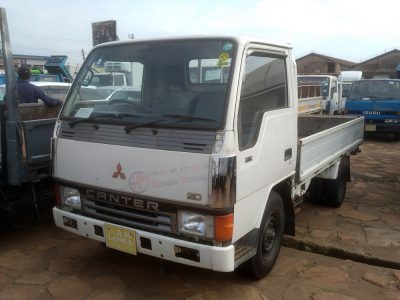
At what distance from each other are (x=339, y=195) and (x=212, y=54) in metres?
3.41

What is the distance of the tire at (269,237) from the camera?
3322 millimetres

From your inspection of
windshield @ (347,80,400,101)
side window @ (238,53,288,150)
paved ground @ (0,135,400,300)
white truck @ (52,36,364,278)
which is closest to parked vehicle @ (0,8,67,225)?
paved ground @ (0,135,400,300)

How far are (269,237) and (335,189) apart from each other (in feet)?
7.36

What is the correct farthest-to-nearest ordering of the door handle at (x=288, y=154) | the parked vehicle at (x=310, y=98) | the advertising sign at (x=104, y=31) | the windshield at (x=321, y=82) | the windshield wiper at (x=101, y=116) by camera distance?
the windshield at (x=321, y=82)
the parked vehicle at (x=310, y=98)
the advertising sign at (x=104, y=31)
the door handle at (x=288, y=154)
the windshield wiper at (x=101, y=116)

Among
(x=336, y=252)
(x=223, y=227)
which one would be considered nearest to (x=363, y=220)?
(x=336, y=252)

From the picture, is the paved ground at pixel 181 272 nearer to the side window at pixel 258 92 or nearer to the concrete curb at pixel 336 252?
the concrete curb at pixel 336 252

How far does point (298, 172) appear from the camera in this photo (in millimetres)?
3861

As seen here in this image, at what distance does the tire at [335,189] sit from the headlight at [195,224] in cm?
313

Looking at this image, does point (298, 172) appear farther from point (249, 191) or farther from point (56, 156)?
point (56, 156)

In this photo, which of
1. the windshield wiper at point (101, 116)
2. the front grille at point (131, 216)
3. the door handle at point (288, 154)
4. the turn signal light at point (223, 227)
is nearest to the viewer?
the turn signal light at point (223, 227)

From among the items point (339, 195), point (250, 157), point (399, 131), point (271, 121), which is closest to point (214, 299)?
point (250, 157)

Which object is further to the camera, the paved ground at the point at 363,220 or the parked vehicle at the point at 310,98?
the parked vehicle at the point at 310,98

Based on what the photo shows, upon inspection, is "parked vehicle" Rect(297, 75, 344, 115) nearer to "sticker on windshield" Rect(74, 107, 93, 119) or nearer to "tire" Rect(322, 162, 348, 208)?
"tire" Rect(322, 162, 348, 208)

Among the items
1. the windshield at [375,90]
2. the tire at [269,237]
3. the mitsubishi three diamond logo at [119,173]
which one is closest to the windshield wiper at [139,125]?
the mitsubishi three diamond logo at [119,173]
